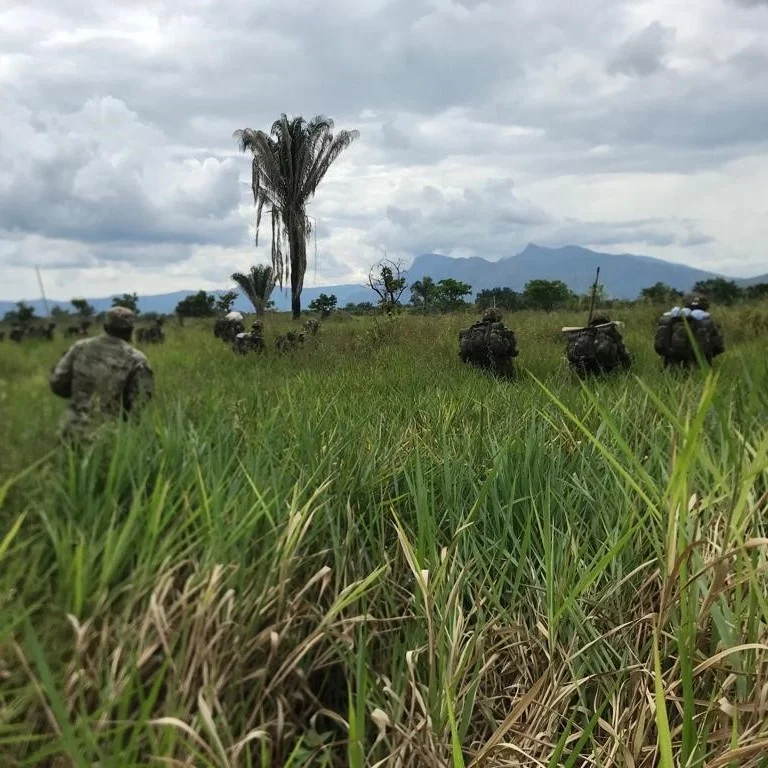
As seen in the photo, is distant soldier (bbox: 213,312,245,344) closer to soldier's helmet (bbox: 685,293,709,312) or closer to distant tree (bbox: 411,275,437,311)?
soldier's helmet (bbox: 685,293,709,312)

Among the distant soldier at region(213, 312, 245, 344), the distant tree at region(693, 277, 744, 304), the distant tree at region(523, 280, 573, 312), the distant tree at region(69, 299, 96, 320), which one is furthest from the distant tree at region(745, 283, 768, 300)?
the distant tree at region(69, 299, 96, 320)

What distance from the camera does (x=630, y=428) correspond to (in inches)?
158

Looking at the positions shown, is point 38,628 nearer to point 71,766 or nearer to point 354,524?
point 71,766

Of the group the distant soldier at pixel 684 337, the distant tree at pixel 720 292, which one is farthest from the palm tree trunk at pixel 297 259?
the distant tree at pixel 720 292

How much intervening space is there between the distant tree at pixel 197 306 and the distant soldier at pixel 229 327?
138 millimetres

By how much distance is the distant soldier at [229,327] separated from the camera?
7.10ft

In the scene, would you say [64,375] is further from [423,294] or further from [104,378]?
[423,294]

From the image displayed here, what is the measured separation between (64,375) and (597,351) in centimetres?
763

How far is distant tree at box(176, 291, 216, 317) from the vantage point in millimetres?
1896

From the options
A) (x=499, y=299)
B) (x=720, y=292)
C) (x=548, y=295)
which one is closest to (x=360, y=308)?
(x=499, y=299)

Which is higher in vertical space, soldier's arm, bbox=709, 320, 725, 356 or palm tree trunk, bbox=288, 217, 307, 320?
palm tree trunk, bbox=288, 217, 307, 320

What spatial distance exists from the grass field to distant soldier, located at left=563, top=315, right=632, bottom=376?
188 inches

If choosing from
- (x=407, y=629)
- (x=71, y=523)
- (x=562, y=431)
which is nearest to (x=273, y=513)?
(x=407, y=629)

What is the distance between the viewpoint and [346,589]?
2.05m
